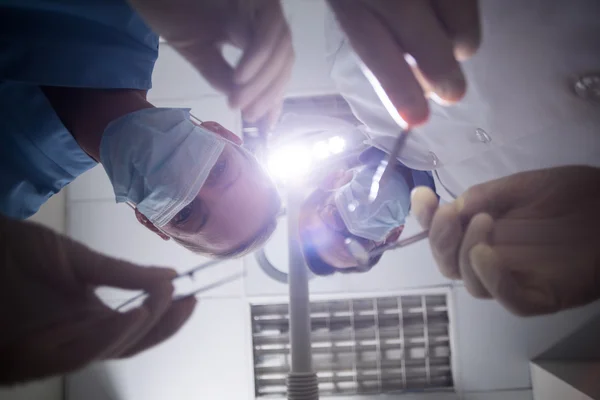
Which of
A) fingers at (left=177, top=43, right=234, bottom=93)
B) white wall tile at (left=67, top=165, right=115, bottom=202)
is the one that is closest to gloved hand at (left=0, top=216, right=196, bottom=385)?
fingers at (left=177, top=43, right=234, bottom=93)

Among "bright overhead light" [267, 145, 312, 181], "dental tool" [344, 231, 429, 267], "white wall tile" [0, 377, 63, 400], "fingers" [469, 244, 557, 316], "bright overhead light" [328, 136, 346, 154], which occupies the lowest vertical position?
"white wall tile" [0, 377, 63, 400]

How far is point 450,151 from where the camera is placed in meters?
0.60

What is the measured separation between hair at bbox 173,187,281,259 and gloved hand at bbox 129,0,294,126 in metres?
0.34

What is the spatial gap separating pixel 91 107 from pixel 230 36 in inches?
14.6

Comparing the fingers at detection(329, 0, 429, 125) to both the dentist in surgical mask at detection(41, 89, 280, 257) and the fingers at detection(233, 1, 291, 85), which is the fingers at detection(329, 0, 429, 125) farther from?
the dentist in surgical mask at detection(41, 89, 280, 257)

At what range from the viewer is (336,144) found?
29.1 inches

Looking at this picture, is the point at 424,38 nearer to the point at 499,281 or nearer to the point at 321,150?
the point at 499,281

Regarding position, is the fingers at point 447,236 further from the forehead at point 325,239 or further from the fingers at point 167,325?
the forehead at point 325,239

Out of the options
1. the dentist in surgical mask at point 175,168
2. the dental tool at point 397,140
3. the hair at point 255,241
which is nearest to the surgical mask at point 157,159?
the dentist in surgical mask at point 175,168

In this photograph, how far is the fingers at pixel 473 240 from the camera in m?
0.32

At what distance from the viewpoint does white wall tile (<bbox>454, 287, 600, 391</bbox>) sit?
0.67 metres

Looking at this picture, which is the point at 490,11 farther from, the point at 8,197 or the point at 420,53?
the point at 8,197

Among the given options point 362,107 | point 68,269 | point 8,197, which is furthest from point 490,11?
point 8,197

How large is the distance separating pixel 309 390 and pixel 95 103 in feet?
1.61
